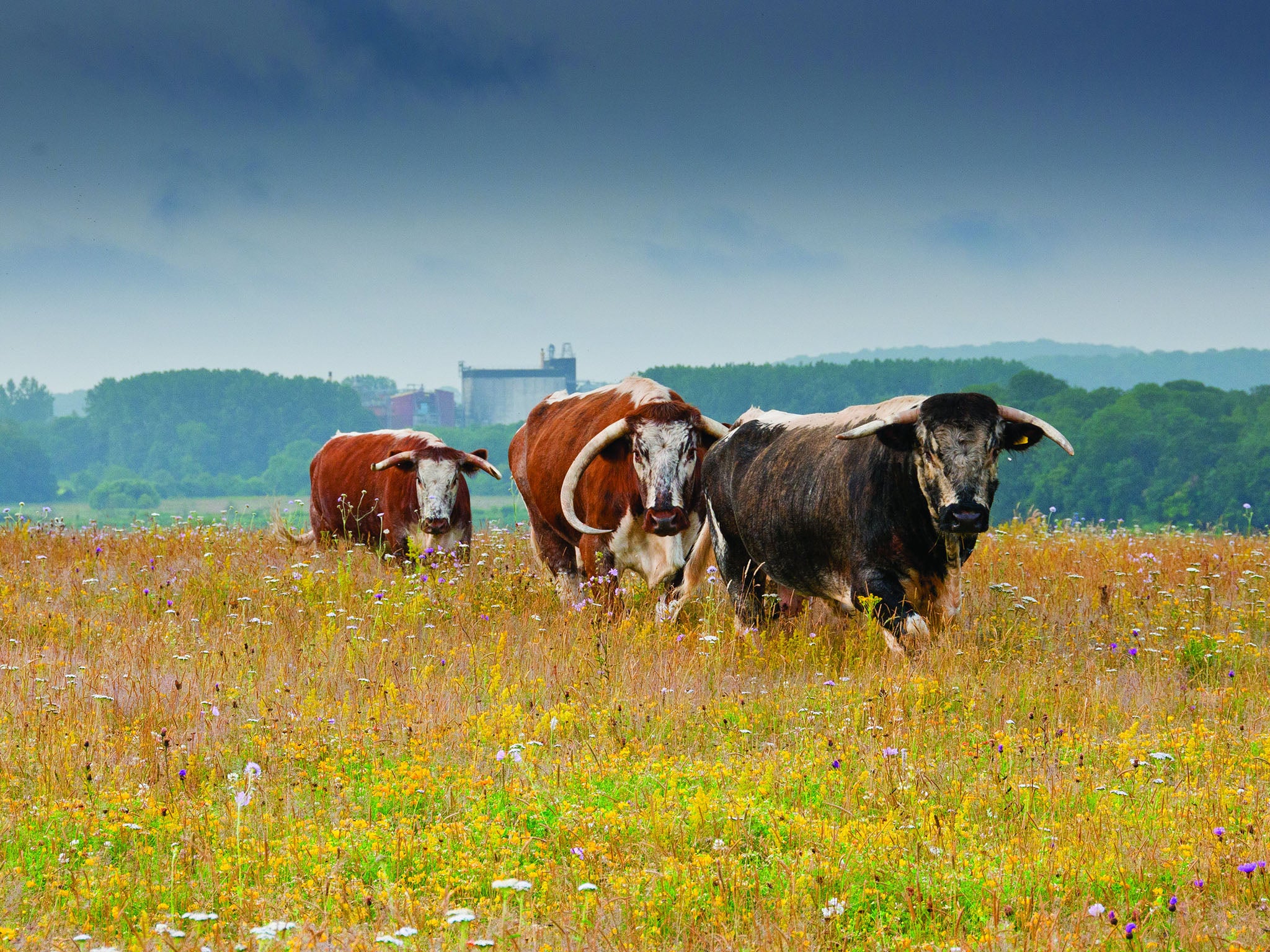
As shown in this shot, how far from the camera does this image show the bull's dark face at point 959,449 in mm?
7520

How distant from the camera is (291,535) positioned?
15047mm

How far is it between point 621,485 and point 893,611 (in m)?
2.98

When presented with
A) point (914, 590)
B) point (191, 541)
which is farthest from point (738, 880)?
point (191, 541)

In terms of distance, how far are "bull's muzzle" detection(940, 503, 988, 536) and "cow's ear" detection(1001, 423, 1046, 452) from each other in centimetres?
77

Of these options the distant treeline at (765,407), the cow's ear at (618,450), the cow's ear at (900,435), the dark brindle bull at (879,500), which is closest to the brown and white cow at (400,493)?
the cow's ear at (618,450)

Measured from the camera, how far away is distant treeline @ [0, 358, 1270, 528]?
78.9 meters

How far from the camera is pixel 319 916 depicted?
13.8 ft

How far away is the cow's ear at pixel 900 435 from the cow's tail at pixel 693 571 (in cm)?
Result: 252

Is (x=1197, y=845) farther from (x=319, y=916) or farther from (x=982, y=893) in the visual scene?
(x=319, y=916)

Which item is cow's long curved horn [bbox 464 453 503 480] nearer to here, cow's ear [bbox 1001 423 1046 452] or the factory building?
cow's ear [bbox 1001 423 1046 452]

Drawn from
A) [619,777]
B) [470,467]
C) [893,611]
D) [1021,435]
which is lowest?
[619,777]

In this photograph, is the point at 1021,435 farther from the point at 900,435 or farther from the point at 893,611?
the point at 893,611

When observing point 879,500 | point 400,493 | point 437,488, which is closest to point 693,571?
point 879,500

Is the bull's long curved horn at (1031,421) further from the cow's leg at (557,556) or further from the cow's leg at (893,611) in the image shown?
the cow's leg at (557,556)
